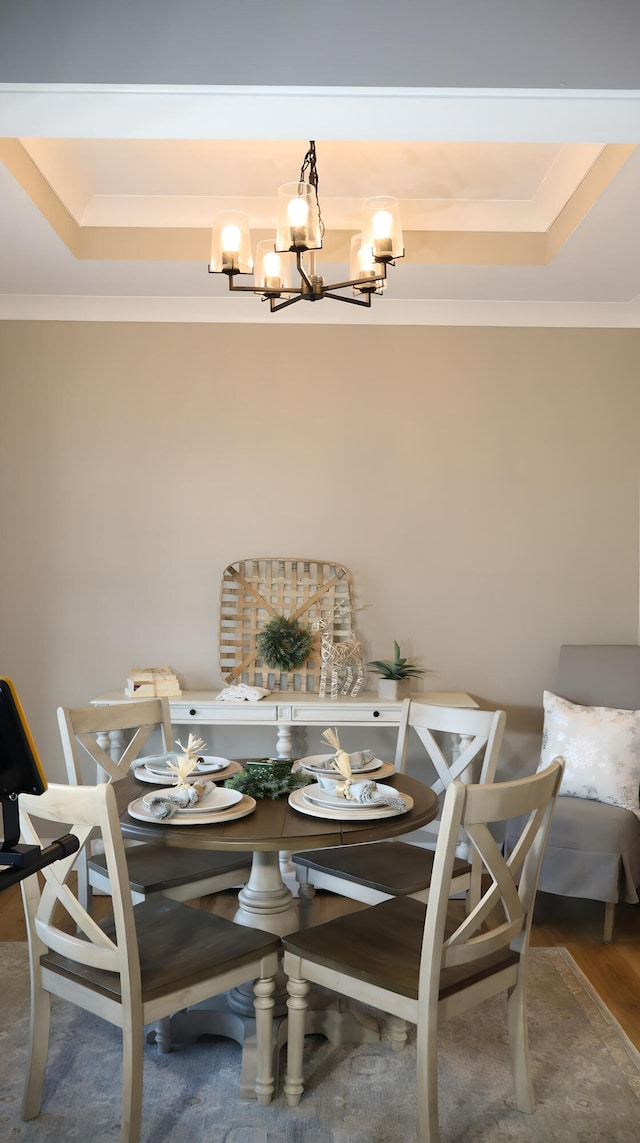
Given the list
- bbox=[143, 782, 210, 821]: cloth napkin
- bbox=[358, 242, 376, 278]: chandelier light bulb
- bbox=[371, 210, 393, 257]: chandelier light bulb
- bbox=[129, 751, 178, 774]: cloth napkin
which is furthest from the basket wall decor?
bbox=[371, 210, 393, 257]: chandelier light bulb

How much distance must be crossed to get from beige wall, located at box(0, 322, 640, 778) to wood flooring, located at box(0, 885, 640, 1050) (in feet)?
2.15

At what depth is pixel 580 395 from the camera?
4.07m

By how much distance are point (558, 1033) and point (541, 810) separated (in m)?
0.98

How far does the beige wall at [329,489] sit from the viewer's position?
4051 mm

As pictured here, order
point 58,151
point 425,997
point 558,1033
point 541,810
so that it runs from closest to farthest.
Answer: point 425,997
point 541,810
point 558,1033
point 58,151

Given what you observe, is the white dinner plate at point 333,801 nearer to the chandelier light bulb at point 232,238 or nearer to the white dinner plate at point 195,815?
the white dinner plate at point 195,815

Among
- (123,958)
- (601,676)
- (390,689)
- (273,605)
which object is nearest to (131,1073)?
(123,958)

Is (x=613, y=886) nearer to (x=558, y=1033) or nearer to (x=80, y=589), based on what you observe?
(x=558, y=1033)

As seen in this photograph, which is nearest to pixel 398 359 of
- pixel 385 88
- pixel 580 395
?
pixel 580 395

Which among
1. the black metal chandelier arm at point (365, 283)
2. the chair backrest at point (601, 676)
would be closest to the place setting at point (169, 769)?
the black metal chandelier arm at point (365, 283)

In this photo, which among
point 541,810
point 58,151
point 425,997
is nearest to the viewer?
point 425,997

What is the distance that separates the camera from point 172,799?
2.34m

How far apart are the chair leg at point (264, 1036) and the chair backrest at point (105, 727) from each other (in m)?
0.92

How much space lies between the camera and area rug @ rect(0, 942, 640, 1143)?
217cm
